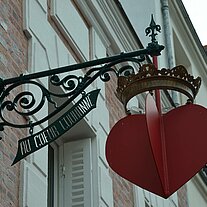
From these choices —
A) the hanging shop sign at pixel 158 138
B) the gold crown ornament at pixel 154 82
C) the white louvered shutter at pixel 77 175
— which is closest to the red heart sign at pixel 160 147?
the hanging shop sign at pixel 158 138

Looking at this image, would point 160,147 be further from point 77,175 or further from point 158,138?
point 77,175

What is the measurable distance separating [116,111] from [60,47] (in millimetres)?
1958

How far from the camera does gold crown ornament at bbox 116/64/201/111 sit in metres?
6.09

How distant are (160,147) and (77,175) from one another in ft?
11.0

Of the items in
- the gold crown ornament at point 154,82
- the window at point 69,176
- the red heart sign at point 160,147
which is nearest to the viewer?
the red heart sign at point 160,147

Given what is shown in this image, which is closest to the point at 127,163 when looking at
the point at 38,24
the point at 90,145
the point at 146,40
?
the point at 38,24

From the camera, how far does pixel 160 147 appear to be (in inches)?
236

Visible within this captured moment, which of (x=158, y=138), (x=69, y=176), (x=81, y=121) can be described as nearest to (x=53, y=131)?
(x=158, y=138)

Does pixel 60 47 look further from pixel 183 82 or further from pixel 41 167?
pixel 183 82

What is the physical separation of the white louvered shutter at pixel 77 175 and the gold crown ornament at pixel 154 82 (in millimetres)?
3078

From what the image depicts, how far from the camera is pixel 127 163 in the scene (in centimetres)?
608

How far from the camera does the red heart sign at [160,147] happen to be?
594cm

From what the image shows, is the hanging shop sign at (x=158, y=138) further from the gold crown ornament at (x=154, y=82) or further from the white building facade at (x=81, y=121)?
the white building facade at (x=81, y=121)

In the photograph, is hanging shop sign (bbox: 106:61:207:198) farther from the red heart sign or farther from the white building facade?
the white building facade
